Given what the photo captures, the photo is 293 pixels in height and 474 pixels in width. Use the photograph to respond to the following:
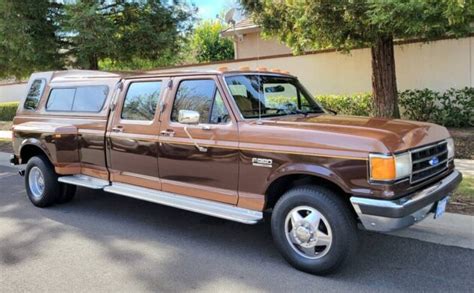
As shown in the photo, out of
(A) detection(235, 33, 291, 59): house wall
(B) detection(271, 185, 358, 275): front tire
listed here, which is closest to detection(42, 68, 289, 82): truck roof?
(B) detection(271, 185, 358, 275): front tire

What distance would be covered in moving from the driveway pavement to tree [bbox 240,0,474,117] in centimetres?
405

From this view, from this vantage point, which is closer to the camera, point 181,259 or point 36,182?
point 181,259

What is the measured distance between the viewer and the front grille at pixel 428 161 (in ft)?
13.8

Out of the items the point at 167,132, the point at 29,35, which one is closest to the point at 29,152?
the point at 167,132

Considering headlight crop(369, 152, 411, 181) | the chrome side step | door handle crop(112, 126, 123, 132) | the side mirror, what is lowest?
the chrome side step

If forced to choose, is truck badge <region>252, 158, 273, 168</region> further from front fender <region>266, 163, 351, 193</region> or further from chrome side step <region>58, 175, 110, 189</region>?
chrome side step <region>58, 175, 110, 189</region>

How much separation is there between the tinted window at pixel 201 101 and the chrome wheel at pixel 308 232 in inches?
51.0

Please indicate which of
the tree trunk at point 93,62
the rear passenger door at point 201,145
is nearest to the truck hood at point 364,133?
the rear passenger door at point 201,145

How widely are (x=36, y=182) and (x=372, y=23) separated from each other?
6.21m

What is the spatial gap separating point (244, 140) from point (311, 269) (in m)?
1.42

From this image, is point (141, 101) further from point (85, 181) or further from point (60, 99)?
point (60, 99)

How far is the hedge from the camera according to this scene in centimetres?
1088

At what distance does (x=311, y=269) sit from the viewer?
Result: 14.3 ft

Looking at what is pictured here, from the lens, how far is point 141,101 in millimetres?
5965
